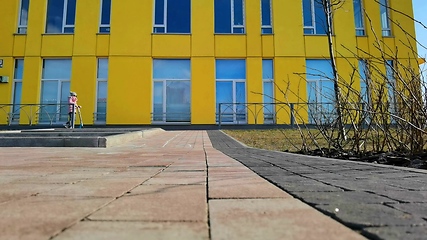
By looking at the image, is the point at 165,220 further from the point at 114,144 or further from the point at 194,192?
the point at 114,144

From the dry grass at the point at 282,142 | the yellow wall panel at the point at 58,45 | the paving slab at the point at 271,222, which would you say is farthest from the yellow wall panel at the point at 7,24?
the paving slab at the point at 271,222

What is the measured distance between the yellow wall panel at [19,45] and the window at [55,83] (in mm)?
1201

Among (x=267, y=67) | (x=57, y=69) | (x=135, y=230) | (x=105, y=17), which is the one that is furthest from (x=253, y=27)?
(x=135, y=230)

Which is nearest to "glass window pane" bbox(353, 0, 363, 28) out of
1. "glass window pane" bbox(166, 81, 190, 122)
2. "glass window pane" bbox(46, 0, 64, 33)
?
"glass window pane" bbox(166, 81, 190, 122)

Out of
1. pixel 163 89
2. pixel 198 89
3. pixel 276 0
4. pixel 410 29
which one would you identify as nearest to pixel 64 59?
pixel 163 89

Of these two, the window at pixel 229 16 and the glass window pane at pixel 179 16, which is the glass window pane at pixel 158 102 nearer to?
the glass window pane at pixel 179 16

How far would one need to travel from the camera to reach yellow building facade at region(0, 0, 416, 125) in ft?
50.6

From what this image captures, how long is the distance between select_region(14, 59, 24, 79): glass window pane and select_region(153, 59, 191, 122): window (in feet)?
23.1

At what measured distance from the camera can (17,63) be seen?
16.0 metres

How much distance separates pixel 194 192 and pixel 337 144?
3.60 meters

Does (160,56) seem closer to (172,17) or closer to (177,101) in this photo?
(172,17)

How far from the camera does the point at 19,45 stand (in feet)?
51.8

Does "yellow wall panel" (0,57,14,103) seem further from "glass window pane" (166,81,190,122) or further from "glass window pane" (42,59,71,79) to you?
"glass window pane" (166,81,190,122)

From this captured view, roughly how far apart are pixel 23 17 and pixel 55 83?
432 cm
